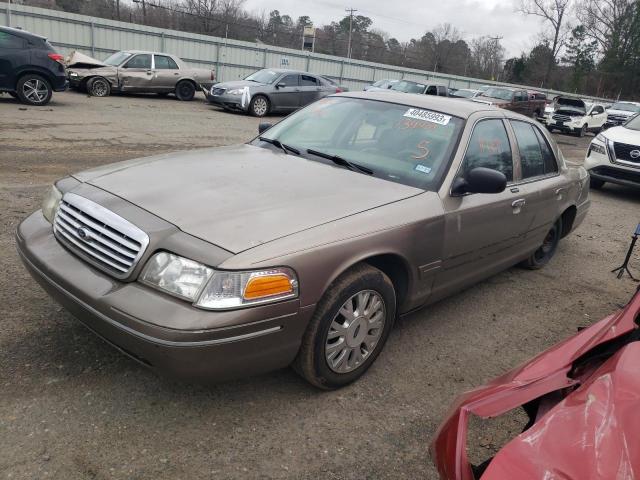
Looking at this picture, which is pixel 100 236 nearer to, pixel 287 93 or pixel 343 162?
→ pixel 343 162

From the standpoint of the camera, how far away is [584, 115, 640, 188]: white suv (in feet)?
30.7

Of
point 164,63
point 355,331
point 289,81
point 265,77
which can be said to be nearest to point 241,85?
point 265,77

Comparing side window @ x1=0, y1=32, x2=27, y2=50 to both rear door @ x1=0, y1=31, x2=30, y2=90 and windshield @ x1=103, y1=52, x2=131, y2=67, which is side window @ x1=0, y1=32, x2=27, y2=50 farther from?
windshield @ x1=103, y1=52, x2=131, y2=67

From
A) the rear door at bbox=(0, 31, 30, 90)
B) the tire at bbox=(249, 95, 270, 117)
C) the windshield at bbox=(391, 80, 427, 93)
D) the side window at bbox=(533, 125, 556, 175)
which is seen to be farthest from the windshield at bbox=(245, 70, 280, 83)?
the side window at bbox=(533, 125, 556, 175)

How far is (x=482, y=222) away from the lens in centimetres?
368

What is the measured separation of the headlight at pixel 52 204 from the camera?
3088 millimetres

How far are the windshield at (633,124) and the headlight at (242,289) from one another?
10.1 metres

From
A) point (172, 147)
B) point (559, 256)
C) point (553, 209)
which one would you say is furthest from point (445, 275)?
point (172, 147)

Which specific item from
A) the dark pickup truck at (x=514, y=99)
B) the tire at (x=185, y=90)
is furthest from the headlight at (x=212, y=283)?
the dark pickup truck at (x=514, y=99)

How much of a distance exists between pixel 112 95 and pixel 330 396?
17.0 m

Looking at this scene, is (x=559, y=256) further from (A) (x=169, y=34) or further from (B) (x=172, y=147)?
(A) (x=169, y=34)

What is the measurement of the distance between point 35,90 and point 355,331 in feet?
41.2

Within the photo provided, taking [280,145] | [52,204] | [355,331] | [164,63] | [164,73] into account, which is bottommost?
[355,331]

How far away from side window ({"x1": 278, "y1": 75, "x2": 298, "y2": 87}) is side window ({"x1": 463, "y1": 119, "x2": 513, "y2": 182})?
45.0 feet
